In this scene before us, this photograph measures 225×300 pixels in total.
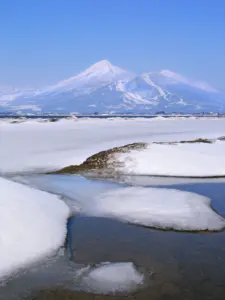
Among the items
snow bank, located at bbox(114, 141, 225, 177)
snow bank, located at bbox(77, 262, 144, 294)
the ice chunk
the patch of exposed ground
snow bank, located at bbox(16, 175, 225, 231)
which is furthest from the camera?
the patch of exposed ground

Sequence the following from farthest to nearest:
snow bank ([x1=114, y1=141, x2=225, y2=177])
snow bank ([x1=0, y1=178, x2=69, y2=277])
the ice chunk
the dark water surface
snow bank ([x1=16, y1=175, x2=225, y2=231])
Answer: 1. snow bank ([x1=114, y1=141, x2=225, y2=177])
2. snow bank ([x1=16, y1=175, x2=225, y2=231])
3. the ice chunk
4. snow bank ([x1=0, y1=178, x2=69, y2=277])
5. the dark water surface

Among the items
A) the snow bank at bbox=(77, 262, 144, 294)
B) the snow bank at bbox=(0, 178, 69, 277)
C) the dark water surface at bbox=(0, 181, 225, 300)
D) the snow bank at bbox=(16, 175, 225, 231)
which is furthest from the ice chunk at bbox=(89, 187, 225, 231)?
the snow bank at bbox=(77, 262, 144, 294)

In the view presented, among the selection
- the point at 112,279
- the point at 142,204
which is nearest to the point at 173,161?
the point at 142,204

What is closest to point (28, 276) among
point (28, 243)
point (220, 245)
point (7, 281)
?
point (7, 281)

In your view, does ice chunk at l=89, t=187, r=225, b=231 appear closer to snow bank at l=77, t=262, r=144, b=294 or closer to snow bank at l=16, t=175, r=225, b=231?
snow bank at l=16, t=175, r=225, b=231

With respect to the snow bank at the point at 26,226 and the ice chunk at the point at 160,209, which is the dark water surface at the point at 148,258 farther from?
the ice chunk at the point at 160,209

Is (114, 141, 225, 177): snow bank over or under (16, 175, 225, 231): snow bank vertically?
over

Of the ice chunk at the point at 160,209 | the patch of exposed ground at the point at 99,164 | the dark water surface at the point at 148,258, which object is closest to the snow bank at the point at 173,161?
the patch of exposed ground at the point at 99,164
